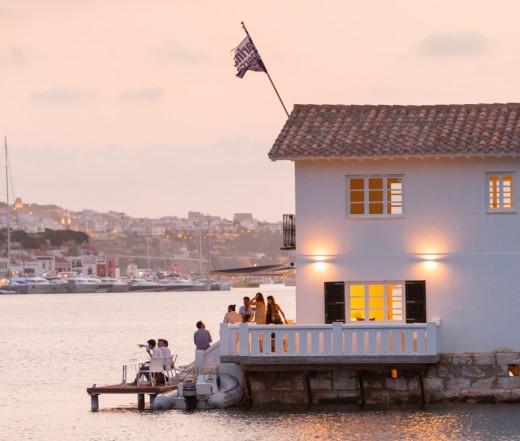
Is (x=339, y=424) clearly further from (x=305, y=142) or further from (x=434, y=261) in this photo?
(x=305, y=142)

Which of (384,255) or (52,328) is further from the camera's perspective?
(52,328)

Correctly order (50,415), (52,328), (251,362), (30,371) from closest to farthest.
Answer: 1. (251,362)
2. (50,415)
3. (30,371)
4. (52,328)

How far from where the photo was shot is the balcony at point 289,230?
4184 cm

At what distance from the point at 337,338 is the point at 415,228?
4049 millimetres

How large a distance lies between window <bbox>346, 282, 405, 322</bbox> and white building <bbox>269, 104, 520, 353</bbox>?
27 mm

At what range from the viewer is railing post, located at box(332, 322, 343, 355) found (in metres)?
37.8

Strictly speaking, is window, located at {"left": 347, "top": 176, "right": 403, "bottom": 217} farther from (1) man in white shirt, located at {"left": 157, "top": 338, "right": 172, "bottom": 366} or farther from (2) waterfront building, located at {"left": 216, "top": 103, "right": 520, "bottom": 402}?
(1) man in white shirt, located at {"left": 157, "top": 338, "right": 172, "bottom": 366}

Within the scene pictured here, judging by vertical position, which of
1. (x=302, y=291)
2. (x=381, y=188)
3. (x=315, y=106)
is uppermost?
(x=315, y=106)

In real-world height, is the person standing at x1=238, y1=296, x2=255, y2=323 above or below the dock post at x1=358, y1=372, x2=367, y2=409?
above

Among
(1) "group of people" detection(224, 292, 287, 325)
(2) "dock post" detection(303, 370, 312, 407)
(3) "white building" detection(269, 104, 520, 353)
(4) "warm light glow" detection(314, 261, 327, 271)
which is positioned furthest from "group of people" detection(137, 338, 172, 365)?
(4) "warm light glow" detection(314, 261, 327, 271)

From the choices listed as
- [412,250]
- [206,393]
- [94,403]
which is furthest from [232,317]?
[94,403]

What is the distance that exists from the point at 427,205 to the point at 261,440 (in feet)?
27.6

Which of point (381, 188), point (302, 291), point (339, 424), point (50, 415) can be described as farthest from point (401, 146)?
point (50, 415)

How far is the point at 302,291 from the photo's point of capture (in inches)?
1575
